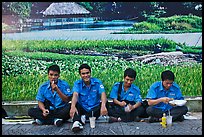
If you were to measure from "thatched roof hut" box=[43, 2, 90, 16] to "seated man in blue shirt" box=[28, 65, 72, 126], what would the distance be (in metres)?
1.57

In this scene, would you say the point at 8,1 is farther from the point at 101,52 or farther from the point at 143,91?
the point at 143,91

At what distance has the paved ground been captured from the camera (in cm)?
623

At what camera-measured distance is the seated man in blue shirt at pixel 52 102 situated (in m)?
6.84

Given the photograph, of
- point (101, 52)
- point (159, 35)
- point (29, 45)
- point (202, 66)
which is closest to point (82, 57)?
point (101, 52)

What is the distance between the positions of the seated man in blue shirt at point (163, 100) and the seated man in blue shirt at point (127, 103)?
225mm

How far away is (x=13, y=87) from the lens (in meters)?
7.91

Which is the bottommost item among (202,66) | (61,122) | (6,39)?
(61,122)

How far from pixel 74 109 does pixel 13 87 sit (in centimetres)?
185

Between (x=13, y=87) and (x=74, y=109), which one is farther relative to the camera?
(x=13, y=87)

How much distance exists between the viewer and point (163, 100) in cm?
670

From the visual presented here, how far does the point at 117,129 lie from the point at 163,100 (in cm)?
95

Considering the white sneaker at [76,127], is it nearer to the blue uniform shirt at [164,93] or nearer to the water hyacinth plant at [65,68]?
the blue uniform shirt at [164,93]

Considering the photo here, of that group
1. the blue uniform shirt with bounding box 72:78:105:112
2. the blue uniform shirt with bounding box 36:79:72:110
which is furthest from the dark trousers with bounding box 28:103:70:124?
the blue uniform shirt with bounding box 72:78:105:112

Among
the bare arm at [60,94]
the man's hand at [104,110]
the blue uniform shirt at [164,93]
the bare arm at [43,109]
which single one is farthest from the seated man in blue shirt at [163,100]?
the bare arm at [43,109]
